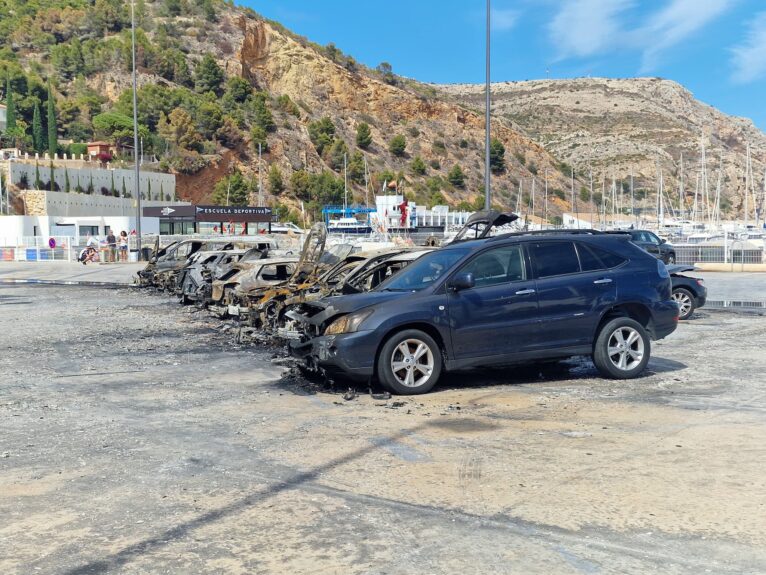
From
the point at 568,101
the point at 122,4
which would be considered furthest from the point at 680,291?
the point at 568,101

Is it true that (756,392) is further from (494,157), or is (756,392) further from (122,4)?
(122,4)

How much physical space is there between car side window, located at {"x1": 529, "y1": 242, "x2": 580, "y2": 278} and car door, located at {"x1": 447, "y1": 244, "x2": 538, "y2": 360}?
0.19 m

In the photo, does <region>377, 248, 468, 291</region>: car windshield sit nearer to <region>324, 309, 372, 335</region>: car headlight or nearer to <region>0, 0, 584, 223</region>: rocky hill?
<region>324, 309, 372, 335</region>: car headlight

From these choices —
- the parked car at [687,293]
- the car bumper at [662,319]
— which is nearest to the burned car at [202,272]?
the parked car at [687,293]

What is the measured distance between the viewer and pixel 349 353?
8.70 metres

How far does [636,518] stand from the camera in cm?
497

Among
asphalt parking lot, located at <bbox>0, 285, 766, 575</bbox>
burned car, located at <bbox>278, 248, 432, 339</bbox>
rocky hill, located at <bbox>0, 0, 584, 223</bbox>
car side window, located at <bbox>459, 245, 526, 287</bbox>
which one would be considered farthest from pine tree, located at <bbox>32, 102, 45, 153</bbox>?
car side window, located at <bbox>459, 245, 526, 287</bbox>

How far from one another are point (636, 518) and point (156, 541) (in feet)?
9.21

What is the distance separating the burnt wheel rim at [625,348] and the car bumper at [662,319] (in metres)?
0.28

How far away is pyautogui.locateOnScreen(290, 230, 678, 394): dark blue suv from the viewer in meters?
8.85

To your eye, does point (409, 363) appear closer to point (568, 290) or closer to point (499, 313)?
point (499, 313)

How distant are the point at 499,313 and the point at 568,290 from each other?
3.08 feet

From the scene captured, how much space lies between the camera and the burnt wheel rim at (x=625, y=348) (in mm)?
9703

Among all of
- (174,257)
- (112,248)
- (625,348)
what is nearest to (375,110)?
(112,248)
